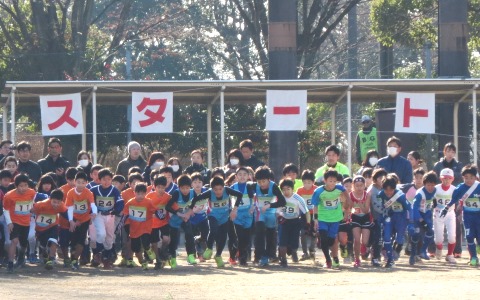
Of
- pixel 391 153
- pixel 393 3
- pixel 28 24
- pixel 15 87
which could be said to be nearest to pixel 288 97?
pixel 391 153

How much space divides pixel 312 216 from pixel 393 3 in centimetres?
1450

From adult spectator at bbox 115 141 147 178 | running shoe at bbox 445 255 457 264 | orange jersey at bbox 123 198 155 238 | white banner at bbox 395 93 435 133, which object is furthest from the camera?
white banner at bbox 395 93 435 133

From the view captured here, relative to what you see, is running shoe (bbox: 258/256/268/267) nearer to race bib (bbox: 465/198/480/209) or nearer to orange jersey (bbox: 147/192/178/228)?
orange jersey (bbox: 147/192/178/228)

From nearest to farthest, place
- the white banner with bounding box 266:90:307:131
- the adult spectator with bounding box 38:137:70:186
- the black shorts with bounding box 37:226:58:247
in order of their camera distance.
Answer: the black shorts with bounding box 37:226:58:247 → the adult spectator with bounding box 38:137:70:186 → the white banner with bounding box 266:90:307:131

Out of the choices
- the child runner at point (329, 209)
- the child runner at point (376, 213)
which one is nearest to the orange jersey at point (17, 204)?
the child runner at point (329, 209)

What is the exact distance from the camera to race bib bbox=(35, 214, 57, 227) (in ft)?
57.6

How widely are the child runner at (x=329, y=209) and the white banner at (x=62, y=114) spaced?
655 cm

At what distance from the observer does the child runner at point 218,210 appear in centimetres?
1783

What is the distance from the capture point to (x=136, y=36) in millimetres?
38688

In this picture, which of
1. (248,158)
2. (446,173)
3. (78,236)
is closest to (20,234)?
(78,236)

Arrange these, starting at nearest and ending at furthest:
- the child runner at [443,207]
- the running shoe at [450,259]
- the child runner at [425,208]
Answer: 1. the running shoe at [450,259]
2. the child runner at [425,208]
3. the child runner at [443,207]

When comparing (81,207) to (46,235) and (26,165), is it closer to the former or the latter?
(46,235)

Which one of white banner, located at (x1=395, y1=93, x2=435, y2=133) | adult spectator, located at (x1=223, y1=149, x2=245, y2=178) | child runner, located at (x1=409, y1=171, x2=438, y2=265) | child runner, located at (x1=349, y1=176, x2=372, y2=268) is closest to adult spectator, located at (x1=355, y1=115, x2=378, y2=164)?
white banner, located at (x1=395, y1=93, x2=435, y2=133)

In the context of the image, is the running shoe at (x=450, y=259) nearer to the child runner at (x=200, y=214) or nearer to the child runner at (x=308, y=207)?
the child runner at (x=308, y=207)
